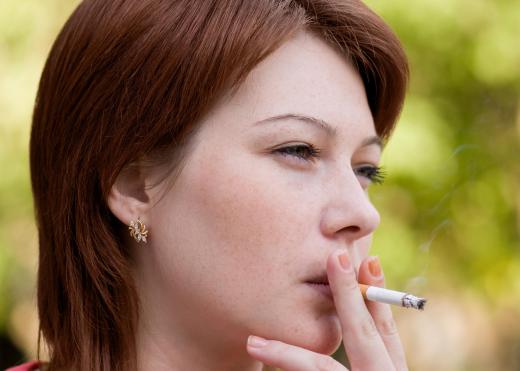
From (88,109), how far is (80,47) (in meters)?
0.18

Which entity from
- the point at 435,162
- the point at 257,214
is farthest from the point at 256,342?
the point at 435,162

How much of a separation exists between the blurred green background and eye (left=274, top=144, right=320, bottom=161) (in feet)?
7.21

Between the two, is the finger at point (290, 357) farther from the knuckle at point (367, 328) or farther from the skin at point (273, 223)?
the knuckle at point (367, 328)

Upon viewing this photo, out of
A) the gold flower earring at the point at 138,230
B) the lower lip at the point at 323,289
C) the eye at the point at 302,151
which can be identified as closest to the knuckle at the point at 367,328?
the lower lip at the point at 323,289

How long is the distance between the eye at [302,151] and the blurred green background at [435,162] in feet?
7.21

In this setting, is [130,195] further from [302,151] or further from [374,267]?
[374,267]

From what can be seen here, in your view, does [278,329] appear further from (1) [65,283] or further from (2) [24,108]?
(2) [24,108]

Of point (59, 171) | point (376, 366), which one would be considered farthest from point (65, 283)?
point (376, 366)

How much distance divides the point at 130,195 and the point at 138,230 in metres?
0.10

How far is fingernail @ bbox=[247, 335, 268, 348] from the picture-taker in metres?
1.98

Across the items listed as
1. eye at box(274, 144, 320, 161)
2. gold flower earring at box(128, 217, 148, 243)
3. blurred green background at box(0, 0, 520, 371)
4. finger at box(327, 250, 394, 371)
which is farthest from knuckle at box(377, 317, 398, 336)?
blurred green background at box(0, 0, 520, 371)

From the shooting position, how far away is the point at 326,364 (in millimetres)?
1960

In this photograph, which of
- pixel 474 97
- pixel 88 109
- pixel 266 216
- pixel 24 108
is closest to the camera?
pixel 266 216

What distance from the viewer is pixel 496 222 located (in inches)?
190
